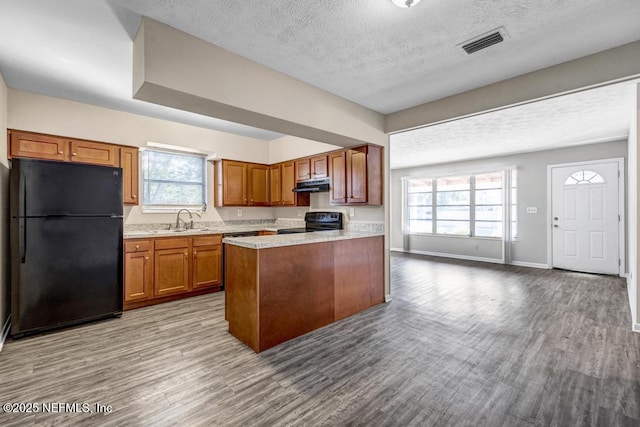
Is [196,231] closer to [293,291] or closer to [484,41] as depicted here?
[293,291]

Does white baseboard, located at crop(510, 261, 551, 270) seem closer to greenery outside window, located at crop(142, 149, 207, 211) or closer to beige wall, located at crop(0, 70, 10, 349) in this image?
greenery outside window, located at crop(142, 149, 207, 211)

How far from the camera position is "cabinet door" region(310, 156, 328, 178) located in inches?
172

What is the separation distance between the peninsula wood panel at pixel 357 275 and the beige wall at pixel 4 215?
3330 millimetres

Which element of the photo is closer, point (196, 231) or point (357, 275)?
point (357, 275)

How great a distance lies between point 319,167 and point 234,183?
1.64m

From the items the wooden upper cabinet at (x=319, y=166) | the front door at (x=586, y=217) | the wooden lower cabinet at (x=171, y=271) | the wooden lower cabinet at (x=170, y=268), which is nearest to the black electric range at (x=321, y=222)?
the wooden upper cabinet at (x=319, y=166)

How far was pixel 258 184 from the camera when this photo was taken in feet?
17.6

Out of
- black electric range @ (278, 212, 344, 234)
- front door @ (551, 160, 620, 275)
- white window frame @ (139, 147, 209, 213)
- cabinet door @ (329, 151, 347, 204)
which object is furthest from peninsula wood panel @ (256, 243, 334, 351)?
front door @ (551, 160, 620, 275)

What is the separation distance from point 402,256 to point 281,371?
6.04m

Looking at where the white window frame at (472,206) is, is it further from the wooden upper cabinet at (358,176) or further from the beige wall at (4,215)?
the beige wall at (4,215)

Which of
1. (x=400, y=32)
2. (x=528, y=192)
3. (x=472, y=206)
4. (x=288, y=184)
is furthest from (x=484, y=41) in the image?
(x=472, y=206)

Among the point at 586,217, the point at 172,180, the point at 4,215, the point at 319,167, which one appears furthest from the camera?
the point at 586,217

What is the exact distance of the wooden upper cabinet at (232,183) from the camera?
16.0 ft

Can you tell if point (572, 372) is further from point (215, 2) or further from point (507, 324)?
point (215, 2)
